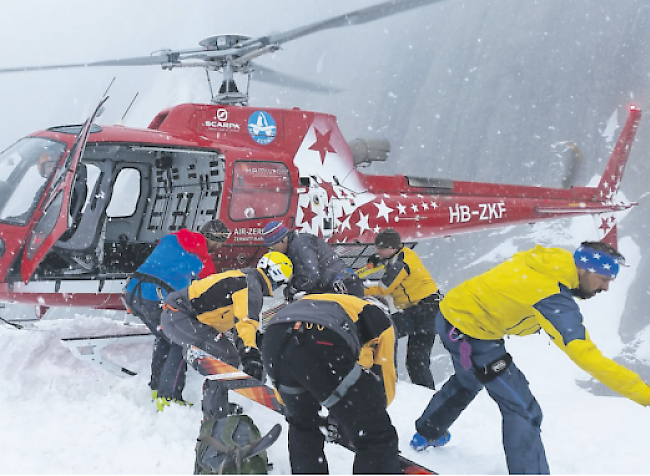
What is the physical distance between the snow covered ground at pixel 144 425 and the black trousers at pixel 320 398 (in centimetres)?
64

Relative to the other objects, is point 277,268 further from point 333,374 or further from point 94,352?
point 94,352

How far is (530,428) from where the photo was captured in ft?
9.01

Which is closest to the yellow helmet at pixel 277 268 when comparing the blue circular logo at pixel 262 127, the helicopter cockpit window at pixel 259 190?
the helicopter cockpit window at pixel 259 190

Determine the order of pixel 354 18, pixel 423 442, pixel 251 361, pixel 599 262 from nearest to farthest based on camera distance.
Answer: pixel 599 262 < pixel 423 442 < pixel 251 361 < pixel 354 18

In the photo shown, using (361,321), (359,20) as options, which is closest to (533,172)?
(359,20)

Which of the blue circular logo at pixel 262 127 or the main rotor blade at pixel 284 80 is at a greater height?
the main rotor blade at pixel 284 80

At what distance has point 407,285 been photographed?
205 inches

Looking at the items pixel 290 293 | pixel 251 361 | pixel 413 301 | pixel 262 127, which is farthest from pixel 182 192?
pixel 251 361

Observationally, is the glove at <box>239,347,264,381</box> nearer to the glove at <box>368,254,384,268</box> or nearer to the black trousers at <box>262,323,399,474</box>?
the black trousers at <box>262,323,399,474</box>

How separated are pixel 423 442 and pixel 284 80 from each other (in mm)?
5612

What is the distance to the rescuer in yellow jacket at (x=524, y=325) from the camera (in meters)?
2.50

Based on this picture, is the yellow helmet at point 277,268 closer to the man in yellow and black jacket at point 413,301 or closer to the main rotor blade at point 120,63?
the man in yellow and black jacket at point 413,301

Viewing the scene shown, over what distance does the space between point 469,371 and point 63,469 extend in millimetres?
2307

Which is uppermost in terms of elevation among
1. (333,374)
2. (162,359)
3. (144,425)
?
(333,374)
